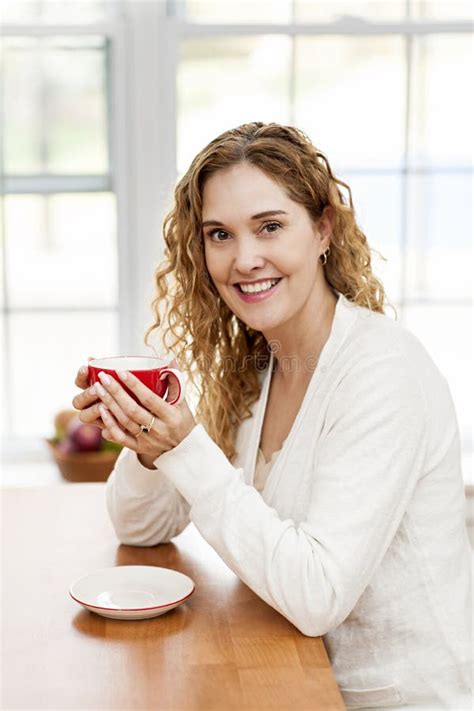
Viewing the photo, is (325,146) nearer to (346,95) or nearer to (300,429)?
(346,95)

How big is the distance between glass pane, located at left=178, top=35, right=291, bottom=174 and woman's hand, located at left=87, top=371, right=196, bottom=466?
5.12ft

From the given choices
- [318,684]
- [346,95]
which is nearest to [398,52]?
[346,95]

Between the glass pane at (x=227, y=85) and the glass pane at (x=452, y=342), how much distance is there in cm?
71

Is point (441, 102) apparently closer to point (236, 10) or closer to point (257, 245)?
point (236, 10)

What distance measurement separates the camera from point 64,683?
119 cm

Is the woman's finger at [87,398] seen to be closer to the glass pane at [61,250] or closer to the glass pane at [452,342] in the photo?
the glass pane at [61,250]

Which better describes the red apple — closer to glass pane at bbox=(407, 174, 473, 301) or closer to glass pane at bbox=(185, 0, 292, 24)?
glass pane at bbox=(407, 174, 473, 301)

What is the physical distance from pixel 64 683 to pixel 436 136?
2096 mm

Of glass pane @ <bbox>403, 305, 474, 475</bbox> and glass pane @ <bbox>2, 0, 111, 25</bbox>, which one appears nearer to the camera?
glass pane @ <bbox>2, 0, 111, 25</bbox>

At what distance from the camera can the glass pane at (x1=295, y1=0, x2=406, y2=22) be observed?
2.76m

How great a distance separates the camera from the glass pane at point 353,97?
279cm

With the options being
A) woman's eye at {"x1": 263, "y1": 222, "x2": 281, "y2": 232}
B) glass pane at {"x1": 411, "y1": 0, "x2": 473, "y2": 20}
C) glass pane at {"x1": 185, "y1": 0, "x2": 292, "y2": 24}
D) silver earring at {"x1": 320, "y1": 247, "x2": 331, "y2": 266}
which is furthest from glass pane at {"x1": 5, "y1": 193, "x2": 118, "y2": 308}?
woman's eye at {"x1": 263, "y1": 222, "x2": 281, "y2": 232}

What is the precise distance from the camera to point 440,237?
291 centimetres

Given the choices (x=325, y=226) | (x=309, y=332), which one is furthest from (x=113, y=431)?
(x=325, y=226)
